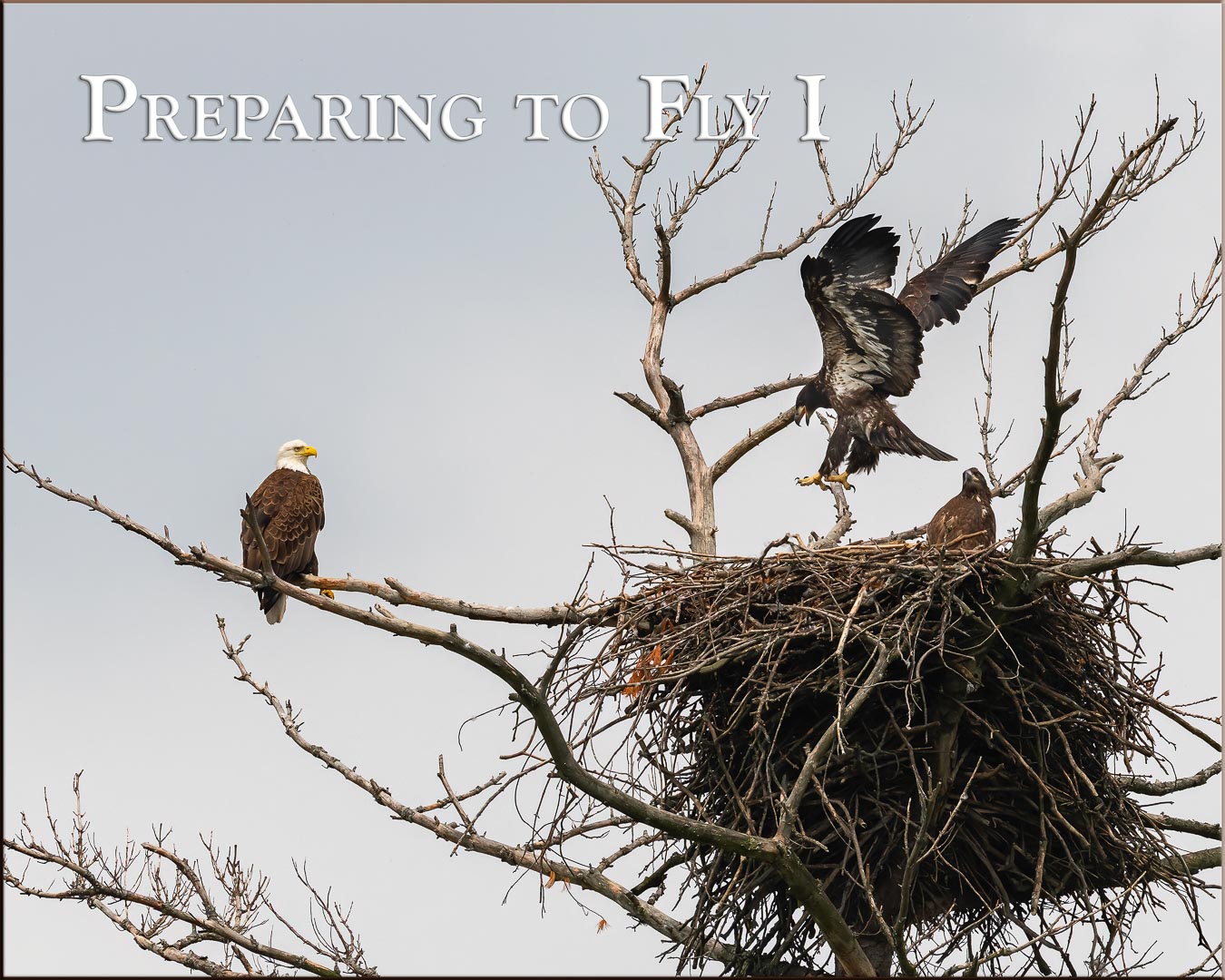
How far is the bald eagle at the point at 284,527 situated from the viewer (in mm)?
8672

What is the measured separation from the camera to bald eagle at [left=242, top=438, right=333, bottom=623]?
28.5 feet

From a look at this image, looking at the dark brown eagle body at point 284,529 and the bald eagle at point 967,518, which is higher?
the dark brown eagle body at point 284,529

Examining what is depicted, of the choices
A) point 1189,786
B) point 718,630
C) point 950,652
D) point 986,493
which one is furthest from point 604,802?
point 1189,786

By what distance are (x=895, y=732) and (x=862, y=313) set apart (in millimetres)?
3279

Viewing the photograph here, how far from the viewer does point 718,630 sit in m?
6.46

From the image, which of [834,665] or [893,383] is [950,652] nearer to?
[834,665]

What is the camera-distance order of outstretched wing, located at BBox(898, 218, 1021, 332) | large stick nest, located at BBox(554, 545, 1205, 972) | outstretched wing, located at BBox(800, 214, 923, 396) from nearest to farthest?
large stick nest, located at BBox(554, 545, 1205, 972) → outstretched wing, located at BBox(800, 214, 923, 396) → outstretched wing, located at BBox(898, 218, 1021, 332)

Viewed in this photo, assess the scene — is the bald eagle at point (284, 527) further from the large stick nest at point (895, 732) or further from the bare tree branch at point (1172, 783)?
the bare tree branch at point (1172, 783)

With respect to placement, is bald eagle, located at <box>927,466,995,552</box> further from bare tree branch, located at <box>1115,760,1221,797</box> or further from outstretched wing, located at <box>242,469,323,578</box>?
outstretched wing, located at <box>242,469,323,578</box>

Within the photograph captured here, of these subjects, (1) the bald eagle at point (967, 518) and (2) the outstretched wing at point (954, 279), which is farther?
(2) the outstretched wing at point (954, 279)

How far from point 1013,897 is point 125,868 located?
4315 millimetres

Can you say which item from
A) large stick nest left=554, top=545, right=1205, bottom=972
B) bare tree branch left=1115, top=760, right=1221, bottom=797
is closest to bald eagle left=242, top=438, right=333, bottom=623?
large stick nest left=554, top=545, right=1205, bottom=972

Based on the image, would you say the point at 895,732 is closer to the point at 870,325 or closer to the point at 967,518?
the point at 967,518

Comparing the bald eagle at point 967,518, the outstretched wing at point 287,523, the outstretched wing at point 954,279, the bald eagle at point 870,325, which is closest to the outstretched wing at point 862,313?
the bald eagle at point 870,325
